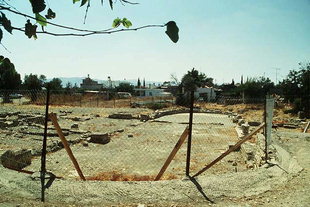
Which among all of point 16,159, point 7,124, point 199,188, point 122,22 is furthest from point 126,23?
point 7,124

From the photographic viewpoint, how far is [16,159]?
26.3 feet

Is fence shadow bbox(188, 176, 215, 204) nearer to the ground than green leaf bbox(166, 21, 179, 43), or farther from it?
nearer to the ground

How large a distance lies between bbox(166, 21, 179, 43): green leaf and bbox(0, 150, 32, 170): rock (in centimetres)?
724

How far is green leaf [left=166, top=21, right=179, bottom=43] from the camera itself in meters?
1.36

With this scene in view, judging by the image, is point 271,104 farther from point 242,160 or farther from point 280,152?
point 242,160

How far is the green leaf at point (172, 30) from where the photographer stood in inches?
53.4

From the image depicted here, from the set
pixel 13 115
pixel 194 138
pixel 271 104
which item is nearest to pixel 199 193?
pixel 271 104

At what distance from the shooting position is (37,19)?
4.96 ft

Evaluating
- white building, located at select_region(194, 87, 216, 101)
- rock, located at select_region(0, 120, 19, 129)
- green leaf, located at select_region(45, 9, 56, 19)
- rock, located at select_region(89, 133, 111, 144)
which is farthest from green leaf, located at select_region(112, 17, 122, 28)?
white building, located at select_region(194, 87, 216, 101)

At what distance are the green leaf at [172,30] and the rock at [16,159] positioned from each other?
7.24 meters

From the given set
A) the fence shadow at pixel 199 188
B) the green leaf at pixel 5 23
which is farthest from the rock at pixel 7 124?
the green leaf at pixel 5 23

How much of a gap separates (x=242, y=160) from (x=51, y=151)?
25.1 feet

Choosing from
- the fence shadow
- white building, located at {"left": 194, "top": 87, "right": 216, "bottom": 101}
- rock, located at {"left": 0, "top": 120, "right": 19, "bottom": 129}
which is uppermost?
white building, located at {"left": 194, "top": 87, "right": 216, "bottom": 101}

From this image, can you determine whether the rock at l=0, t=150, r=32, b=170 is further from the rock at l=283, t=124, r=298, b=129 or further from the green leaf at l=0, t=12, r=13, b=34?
the rock at l=283, t=124, r=298, b=129
